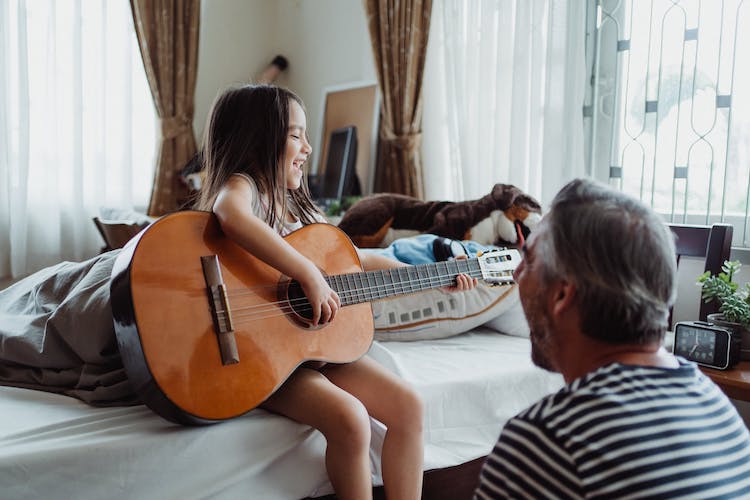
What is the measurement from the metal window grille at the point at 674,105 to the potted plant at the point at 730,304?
0.46 meters

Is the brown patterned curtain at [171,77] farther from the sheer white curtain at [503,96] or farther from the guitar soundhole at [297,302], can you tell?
the guitar soundhole at [297,302]

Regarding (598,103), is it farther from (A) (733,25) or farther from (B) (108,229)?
(B) (108,229)

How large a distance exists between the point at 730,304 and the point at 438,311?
2.45ft

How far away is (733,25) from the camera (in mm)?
1926

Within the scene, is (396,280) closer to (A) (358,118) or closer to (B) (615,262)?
(B) (615,262)

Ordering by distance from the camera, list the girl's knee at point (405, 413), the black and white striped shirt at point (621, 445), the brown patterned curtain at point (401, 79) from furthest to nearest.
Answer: the brown patterned curtain at point (401, 79)
the girl's knee at point (405, 413)
the black and white striped shirt at point (621, 445)

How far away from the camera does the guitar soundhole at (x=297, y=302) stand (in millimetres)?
1245

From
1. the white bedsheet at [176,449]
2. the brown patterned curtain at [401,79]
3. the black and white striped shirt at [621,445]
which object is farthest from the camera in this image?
the brown patterned curtain at [401,79]

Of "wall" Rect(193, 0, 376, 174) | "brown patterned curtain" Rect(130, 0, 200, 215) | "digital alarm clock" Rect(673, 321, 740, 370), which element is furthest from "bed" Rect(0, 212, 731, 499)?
"wall" Rect(193, 0, 376, 174)

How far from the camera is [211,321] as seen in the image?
1125 mm

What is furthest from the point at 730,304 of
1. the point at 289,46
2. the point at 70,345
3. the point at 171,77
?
the point at 289,46

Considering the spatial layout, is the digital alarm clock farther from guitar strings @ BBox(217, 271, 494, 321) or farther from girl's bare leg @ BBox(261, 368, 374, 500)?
girl's bare leg @ BBox(261, 368, 374, 500)

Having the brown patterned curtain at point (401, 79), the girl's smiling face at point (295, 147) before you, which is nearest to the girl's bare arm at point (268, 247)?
the girl's smiling face at point (295, 147)

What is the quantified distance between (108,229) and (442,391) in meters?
1.59
